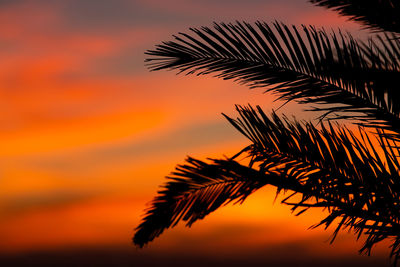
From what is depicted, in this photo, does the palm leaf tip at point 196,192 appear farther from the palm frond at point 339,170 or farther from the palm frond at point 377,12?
the palm frond at point 377,12

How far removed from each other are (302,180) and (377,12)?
5.28ft

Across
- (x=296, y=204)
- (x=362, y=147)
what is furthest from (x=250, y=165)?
(x=362, y=147)

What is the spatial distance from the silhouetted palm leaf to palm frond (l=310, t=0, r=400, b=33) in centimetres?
117

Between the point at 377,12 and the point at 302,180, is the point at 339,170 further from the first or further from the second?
the point at 377,12

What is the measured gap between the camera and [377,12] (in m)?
4.94

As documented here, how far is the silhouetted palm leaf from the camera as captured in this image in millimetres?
4043

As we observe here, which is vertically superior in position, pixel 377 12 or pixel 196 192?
pixel 377 12

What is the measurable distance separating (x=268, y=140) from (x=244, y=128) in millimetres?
186

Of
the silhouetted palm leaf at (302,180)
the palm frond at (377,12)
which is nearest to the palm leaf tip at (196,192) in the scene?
the silhouetted palm leaf at (302,180)

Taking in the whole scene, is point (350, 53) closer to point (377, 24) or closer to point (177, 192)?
point (377, 24)

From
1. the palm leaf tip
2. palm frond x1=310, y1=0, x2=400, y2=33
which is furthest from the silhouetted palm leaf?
palm frond x1=310, y1=0, x2=400, y2=33

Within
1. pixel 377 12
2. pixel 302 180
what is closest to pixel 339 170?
pixel 302 180

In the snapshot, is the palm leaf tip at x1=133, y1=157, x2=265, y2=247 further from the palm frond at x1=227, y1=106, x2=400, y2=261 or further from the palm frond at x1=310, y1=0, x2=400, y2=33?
the palm frond at x1=310, y1=0, x2=400, y2=33

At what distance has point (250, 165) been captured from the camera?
435 centimetres
